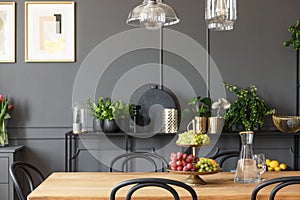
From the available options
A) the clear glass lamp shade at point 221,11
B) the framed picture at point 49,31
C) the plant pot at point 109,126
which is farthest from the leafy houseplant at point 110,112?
the clear glass lamp shade at point 221,11

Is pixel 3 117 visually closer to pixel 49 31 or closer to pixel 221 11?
pixel 49 31

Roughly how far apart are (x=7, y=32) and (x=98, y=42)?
0.84 m

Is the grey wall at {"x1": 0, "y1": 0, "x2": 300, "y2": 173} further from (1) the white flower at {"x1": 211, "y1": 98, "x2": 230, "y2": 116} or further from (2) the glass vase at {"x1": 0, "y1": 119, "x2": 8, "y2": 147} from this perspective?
(1) the white flower at {"x1": 211, "y1": 98, "x2": 230, "y2": 116}

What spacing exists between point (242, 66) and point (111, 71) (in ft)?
4.01

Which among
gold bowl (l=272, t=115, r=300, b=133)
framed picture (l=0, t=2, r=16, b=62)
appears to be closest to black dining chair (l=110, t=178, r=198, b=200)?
gold bowl (l=272, t=115, r=300, b=133)

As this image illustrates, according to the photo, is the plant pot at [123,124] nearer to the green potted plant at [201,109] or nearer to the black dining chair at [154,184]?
the green potted plant at [201,109]

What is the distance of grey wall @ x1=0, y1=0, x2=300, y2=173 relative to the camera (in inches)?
180

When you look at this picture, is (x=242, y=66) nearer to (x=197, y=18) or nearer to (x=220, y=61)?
(x=220, y=61)

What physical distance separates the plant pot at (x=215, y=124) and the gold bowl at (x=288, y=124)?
49cm

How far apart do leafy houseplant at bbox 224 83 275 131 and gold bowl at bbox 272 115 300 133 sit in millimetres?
132

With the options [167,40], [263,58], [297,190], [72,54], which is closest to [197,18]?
[167,40]

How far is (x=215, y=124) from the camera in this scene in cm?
433

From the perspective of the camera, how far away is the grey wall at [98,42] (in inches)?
180

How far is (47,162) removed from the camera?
4605 mm
